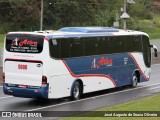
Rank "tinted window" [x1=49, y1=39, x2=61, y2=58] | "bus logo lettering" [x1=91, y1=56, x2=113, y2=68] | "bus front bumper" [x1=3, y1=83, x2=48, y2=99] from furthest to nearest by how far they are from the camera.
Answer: "bus logo lettering" [x1=91, y1=56, x2=113, y2=68] → "tinted window" [x1=49, y1=39, x2=61, y2=58] → "bus front bumper" [x1=3, y1=83, x2=48, y2=99]

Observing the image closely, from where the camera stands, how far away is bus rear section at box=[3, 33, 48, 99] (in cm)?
1874

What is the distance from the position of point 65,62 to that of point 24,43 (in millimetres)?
1833

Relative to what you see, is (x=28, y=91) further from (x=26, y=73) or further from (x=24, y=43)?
(x=24, y=43)

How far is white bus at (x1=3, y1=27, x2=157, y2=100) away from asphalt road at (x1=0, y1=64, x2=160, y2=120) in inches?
14.5

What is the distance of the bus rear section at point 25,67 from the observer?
61.5 ft

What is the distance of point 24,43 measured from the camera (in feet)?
62.9

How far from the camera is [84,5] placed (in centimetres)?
9969

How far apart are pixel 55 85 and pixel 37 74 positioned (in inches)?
34.8

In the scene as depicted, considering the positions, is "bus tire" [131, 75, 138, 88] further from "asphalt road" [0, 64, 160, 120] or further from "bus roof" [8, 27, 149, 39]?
"bus roof" [8, 27, 149, 39]

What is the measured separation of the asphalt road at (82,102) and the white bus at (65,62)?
1.21ft

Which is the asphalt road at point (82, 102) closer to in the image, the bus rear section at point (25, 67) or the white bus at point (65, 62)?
the white bus at point (65, 62)

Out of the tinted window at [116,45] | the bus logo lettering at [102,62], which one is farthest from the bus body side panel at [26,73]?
the tinted window at [116,45]

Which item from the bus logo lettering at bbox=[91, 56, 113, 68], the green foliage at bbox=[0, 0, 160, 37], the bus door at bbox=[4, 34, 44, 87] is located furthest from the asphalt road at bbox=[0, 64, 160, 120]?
the green foliage at bbox=[0, 0, 160, 37]

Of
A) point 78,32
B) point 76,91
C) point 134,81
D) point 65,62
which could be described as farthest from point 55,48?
point 134,81
